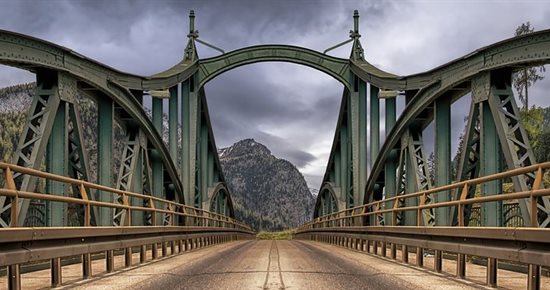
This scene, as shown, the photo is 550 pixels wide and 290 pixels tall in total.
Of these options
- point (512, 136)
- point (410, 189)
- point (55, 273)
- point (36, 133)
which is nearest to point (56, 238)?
point (55, 273)

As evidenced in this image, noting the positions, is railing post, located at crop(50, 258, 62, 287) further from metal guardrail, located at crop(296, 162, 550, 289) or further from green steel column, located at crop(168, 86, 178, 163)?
green steel column, located at crop(168, 86, 178, 163)

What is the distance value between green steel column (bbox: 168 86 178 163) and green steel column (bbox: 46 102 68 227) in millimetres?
16126

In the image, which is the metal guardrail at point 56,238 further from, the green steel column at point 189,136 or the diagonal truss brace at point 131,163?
the green steel column at point 189,136

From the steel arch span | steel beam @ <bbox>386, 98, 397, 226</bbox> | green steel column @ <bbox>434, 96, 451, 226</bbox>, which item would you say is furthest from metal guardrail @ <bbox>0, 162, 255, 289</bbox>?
steel beam @ <bbox>386, 98, 397, 226</bbox>

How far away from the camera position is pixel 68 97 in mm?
14547

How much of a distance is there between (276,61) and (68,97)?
2353cm

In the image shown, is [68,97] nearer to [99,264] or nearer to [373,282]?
[99,264]

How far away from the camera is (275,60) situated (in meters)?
37.0

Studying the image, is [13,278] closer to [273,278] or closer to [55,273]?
[55,273]

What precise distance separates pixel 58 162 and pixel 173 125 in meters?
17.3

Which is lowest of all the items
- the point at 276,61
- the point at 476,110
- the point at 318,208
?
the point at 318,208

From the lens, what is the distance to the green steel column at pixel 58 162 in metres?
13.2

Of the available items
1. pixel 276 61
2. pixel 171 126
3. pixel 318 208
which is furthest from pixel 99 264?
pixel 318 208

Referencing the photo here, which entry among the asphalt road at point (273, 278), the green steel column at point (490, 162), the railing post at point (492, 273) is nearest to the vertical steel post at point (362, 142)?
the green steel column at point (490, 162)
